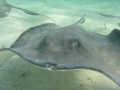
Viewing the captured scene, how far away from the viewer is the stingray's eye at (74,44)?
2739mm

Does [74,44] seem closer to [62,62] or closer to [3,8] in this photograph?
[62,62]

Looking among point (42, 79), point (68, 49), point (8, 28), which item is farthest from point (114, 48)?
point (8, 28)

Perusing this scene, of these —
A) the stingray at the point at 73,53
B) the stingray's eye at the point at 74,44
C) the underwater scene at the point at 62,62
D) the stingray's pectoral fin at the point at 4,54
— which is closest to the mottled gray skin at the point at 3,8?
the underwater scene at the point at 62,62

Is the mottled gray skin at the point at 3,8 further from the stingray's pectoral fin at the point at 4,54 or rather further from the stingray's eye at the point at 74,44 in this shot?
the stingray's eye at the point at 74,44

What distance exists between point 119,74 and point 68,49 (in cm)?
104

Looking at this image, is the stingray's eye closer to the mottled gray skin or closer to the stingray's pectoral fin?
the stingray's pectoral fin

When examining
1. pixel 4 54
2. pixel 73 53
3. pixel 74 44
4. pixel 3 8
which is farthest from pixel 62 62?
pixel 3 8

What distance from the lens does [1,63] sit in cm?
364

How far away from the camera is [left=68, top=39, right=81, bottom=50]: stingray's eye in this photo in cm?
274

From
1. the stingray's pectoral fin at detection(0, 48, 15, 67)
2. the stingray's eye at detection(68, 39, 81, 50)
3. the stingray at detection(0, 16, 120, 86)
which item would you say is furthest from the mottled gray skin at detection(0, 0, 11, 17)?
the stingray's eye at detection(68, 39, 81, 50)

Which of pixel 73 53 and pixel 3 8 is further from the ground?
pixel 3 8

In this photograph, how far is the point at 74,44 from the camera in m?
2.79

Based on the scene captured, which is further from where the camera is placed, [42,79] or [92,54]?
[42,79]

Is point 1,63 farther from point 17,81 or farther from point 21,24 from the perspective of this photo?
point 21,24
